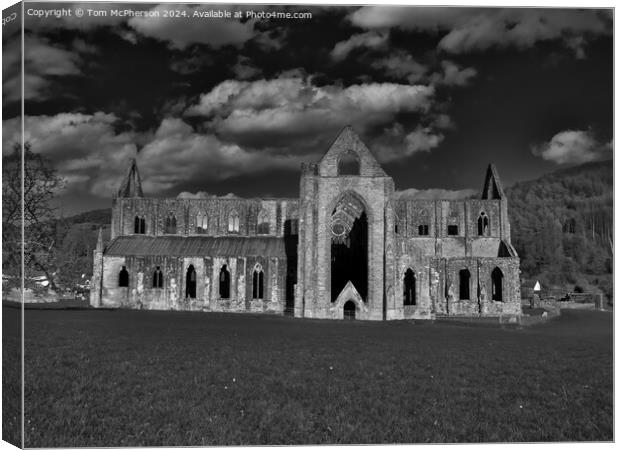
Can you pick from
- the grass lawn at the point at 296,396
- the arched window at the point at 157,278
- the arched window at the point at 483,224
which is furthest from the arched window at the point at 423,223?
the grass lawn at the point at 296,396

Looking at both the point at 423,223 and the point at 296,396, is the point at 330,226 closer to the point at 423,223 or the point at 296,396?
the point at 423,223

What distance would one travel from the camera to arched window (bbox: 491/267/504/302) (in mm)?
56919

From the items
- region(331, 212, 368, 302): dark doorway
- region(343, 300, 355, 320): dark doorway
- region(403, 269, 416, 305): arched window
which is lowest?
region(343, 300, 355, 320): dark doorway

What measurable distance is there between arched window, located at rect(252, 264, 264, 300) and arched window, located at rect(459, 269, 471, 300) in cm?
1827

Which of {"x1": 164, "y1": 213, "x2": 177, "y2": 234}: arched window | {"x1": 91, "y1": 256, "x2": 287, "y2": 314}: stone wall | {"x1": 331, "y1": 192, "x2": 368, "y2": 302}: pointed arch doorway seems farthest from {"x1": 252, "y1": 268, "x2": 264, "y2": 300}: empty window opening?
{"x1": 164, "y1": 213, "x2": 177, "y2": 234}: arched window

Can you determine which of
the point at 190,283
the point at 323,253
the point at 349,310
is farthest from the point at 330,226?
the point at 190,283

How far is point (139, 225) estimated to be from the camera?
199 ft

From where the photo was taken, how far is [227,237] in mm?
59312

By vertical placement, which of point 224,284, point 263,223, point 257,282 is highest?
point 263,223

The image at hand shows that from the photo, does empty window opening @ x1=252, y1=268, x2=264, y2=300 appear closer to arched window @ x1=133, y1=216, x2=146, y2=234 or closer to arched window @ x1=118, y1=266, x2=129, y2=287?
arched window @ x1=118, y1=266, x2=129, y2=287

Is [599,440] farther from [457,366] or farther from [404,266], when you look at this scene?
[404,266]

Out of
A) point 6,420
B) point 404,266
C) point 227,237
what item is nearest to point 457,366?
point 6,420

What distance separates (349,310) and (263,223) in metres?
18.5

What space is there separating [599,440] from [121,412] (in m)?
9.21
